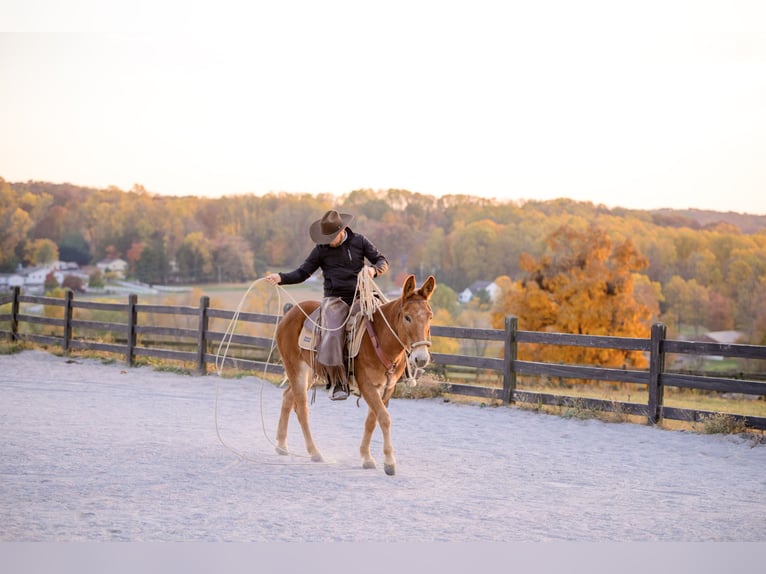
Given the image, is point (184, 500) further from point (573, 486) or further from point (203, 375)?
point (203, 375)

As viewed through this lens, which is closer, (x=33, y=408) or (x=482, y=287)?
(x=33, y=408)

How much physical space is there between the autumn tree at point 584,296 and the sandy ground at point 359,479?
23766 mm

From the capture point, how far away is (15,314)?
65.6 ft

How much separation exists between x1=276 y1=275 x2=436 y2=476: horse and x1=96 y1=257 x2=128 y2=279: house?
1569 inches

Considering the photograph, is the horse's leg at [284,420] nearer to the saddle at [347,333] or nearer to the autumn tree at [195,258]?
the saddle at [347,333]

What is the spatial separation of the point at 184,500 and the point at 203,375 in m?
9.33

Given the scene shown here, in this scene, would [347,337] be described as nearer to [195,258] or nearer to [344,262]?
[344,262]

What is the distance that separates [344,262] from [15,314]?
1450 centimetres

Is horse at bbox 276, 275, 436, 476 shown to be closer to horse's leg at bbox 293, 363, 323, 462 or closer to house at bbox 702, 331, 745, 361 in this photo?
horse's leg at bbox 293, 363, 323, 462

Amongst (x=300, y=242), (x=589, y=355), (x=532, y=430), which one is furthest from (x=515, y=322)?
(x=300, y=242)

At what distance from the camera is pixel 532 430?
10.6 meters

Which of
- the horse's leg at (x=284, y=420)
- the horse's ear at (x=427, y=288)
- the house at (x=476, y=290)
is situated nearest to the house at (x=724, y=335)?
the house at (x=476, y=290)

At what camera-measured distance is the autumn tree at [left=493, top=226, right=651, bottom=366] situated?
118ft

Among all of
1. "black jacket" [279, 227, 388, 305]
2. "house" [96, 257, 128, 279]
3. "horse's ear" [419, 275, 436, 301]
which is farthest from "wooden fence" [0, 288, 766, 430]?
"house" [96, 257, 128, 279]
